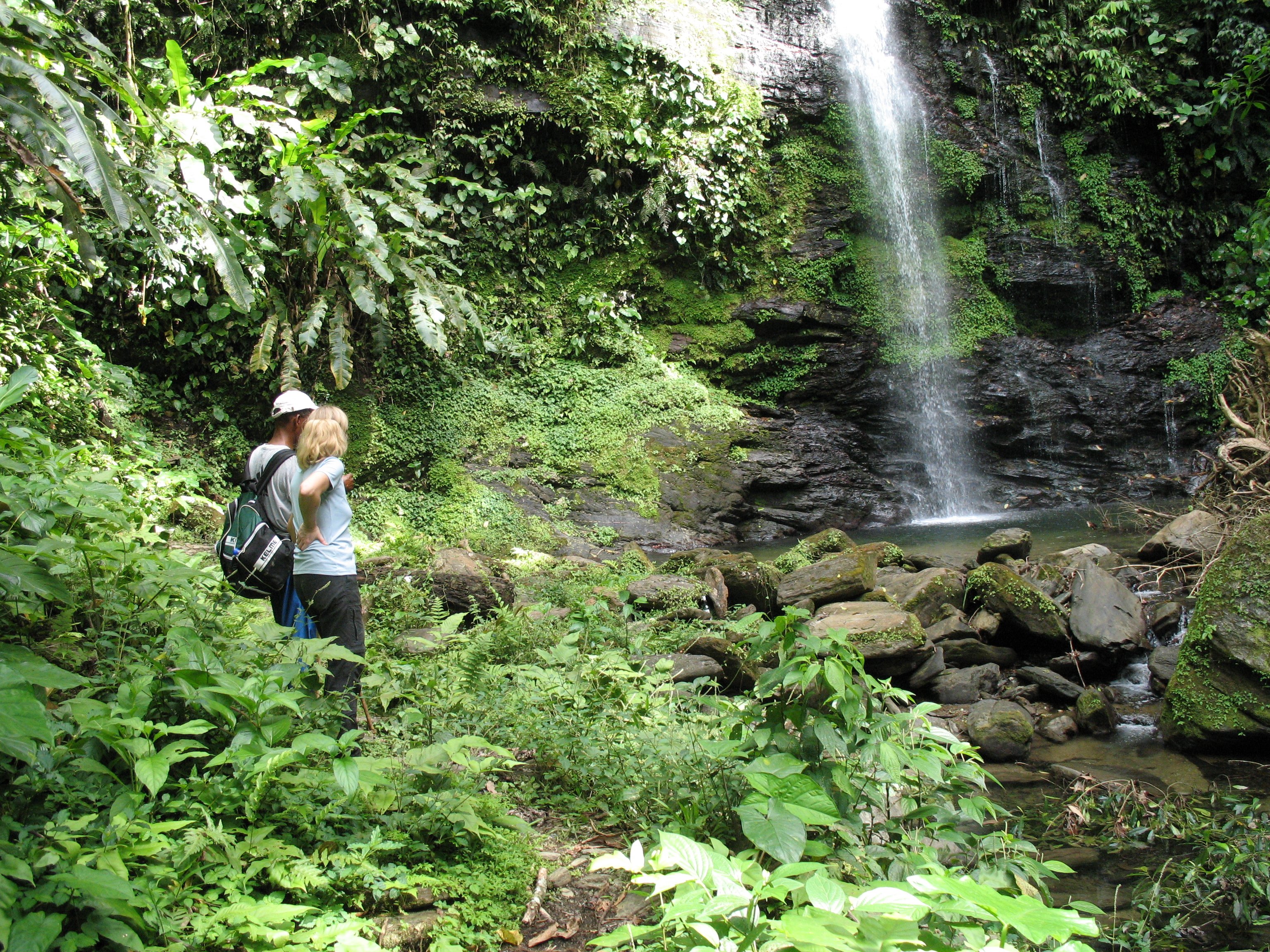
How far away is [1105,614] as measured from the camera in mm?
6098

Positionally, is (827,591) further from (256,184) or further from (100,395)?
(256,184)

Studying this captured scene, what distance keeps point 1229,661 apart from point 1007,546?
2.99 metres

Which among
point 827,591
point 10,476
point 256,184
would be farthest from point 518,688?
point 256,184

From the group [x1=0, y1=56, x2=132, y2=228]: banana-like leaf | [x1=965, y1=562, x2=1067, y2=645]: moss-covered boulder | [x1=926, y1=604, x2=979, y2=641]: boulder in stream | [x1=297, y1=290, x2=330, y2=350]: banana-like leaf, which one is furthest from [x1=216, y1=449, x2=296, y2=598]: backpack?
[x1=297, y1=290, x2=330, y2=350]: banana-like leaf

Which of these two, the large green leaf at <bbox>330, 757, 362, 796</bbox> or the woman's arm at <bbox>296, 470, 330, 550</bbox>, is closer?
the large green leaf at <bbox>330, 757, 362, 796</bbox>

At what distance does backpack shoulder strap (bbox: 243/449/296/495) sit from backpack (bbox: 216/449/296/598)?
17 centimetres

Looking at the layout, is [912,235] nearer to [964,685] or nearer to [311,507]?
[964,685]

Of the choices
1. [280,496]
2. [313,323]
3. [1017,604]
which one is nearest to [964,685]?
[1017,604]

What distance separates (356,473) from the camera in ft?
32.3

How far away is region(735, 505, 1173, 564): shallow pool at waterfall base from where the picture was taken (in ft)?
30.4

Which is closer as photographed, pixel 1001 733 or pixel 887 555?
pixel 1001 733

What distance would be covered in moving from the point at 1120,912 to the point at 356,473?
8.88 metres

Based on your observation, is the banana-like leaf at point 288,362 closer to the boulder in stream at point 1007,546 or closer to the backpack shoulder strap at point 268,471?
the backpack shoulder strap at point 268,471

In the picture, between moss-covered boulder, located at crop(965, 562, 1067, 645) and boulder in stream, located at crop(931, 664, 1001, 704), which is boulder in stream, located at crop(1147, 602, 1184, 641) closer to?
moss-covered boulder, located at crop(965, 562, 1067, 645)
